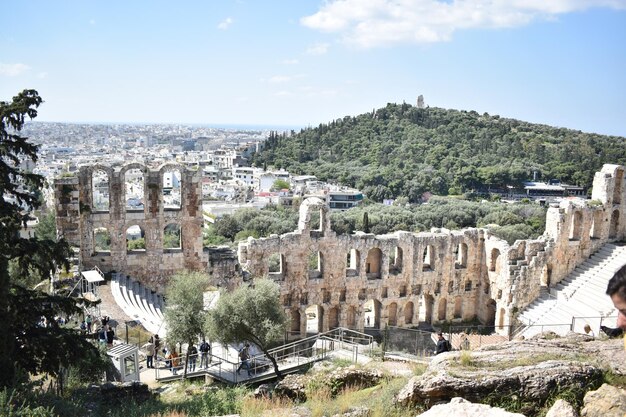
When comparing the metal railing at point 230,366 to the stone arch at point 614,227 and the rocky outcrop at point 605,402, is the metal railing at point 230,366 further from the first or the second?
the stone arch at point 614,227

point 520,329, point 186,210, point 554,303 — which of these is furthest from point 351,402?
point 554,303

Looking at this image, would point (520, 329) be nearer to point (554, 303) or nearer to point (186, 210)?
point (554, 303)

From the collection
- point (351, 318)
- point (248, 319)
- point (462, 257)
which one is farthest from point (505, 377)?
point (462, 257)

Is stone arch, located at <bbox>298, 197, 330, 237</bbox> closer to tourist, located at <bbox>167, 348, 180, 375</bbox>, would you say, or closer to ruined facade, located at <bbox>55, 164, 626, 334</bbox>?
ruined facade, located at <bbox>55, 164, 626, 334</bbox>

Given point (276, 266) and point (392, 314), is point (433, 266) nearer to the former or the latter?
point (392, 314)

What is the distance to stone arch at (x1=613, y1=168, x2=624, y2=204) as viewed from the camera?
2999 centimetres

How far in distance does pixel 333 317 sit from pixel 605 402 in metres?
21.2

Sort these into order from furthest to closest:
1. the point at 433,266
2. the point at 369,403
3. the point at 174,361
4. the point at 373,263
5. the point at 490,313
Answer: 1. the point at 490,313
2. the point at 433,266
3. the point at 373,263
4. the point at 174,361
5. the point at 369,403

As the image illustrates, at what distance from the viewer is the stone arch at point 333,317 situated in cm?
2917

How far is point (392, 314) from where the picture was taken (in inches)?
1213

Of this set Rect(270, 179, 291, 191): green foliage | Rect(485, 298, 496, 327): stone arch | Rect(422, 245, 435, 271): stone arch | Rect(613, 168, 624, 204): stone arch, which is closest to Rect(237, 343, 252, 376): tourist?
Rect(422, 245, 435, 271): stone arch

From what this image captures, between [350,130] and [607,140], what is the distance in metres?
53.9

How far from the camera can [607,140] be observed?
107 m

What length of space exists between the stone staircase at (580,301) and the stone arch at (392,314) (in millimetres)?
6728
